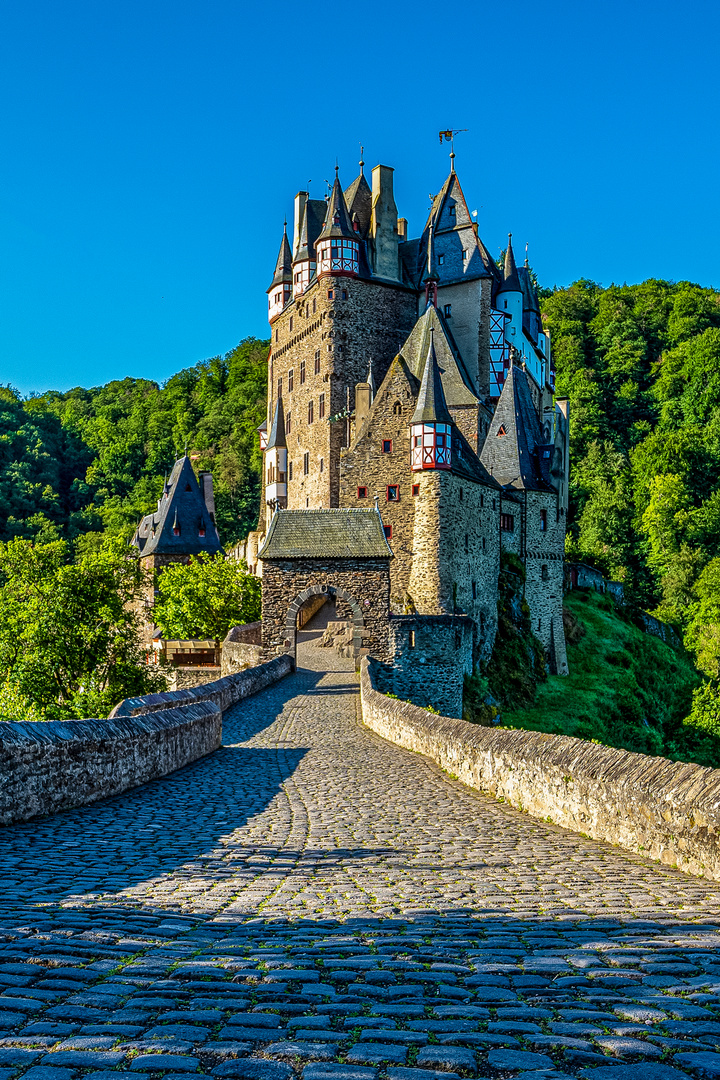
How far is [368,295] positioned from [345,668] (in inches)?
1186

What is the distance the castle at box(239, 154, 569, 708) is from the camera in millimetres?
30734

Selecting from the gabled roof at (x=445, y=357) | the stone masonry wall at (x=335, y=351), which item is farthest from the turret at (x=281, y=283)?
the gabled roof at (x=445, y=357)

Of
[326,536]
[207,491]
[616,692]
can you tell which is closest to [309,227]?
[207,491]

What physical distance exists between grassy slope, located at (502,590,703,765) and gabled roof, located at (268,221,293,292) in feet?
93.2

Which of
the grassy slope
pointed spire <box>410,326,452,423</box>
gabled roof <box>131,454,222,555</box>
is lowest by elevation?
the grassy slope

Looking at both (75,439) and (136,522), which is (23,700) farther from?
(75,439)

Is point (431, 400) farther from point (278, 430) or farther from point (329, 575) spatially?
point (278, 430)

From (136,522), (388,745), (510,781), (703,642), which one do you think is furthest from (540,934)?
(136,522)

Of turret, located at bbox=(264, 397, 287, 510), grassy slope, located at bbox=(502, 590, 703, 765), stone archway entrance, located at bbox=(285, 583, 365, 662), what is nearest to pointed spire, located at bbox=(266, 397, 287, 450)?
turret, located at bbox=(264, 397, 287, 510)

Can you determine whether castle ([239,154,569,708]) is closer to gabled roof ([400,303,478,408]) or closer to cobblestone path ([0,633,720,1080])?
gabled roof ([400,303,478,408])

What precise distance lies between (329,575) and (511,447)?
72.5 feet

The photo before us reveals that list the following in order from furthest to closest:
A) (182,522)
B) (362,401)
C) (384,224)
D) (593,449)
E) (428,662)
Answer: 1. (593,449)
2. (182,522)
3. (384,224)
4. (362,401)
5. (428,662)

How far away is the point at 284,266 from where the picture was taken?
2474 inches

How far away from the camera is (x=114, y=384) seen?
438 feet
